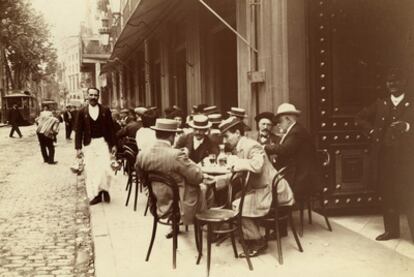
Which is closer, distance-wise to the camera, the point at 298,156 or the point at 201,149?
the point at 298,156

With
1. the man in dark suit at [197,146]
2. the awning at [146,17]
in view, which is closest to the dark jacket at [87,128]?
the man in dark suit at [197,146]

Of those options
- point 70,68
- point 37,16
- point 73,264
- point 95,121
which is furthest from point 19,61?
point 70,68

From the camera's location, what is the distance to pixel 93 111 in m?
9.12

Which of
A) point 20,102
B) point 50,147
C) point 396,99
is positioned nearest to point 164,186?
point 396,99

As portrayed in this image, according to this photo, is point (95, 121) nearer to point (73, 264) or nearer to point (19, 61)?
point (73, 264)

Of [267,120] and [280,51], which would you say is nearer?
[267,120]

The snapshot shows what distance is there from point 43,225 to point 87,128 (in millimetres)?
1831

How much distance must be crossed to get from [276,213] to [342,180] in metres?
2.00

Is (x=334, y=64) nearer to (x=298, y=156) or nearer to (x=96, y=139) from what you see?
(x=298, y=156)

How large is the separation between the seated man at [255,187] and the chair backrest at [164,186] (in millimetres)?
647

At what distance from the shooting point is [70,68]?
11169 cm

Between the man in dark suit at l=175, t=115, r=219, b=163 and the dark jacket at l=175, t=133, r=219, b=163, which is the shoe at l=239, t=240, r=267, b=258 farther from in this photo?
the dark jacket at l=175, t=133, r=219, b=163

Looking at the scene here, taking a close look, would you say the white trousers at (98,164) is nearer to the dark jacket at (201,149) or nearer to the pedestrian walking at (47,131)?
the dark jacket at (201,149)

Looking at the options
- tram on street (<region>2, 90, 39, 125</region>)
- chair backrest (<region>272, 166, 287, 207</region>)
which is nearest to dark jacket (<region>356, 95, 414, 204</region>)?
chair backrest (<region>272, 166, 287, 207</region>)
